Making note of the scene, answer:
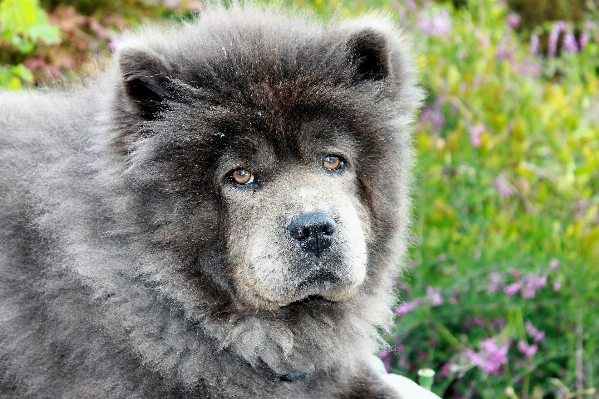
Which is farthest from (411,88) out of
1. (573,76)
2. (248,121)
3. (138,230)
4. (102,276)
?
(573,76)

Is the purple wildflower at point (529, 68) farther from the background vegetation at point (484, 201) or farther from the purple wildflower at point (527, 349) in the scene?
the purple wildflower at point (527, 349)

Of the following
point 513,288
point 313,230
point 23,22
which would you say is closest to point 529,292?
point 513,288

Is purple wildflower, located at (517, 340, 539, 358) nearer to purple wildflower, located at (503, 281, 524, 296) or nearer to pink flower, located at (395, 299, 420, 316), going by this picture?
purple wildflower, located at (503, 281, 524, 296)

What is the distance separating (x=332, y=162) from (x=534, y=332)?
295 cm

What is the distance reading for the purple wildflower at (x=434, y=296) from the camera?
5492mm

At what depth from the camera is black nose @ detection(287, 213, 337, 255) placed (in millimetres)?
3217

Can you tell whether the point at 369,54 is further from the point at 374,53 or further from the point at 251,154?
the point at 251,154

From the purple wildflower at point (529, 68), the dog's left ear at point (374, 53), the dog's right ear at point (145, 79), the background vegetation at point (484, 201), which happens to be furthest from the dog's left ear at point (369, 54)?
the purple wildflower at point (529, 68)

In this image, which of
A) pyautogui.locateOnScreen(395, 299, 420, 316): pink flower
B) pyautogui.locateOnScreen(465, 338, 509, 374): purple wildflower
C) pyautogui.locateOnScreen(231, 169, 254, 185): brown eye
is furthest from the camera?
pyautogui.locateOnScreen(395, 299, 420, 316): pink flower

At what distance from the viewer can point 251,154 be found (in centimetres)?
333

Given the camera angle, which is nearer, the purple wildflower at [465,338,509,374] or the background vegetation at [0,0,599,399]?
the purple wildflower at [465,338,509,374]

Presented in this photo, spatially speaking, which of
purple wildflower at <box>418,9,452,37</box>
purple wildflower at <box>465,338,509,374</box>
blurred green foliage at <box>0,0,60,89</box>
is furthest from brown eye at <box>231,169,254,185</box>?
purple wildflower at <box>418,9,452,37</box>

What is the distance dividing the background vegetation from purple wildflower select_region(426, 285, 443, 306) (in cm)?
3

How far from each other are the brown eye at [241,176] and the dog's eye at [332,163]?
1.20ft
